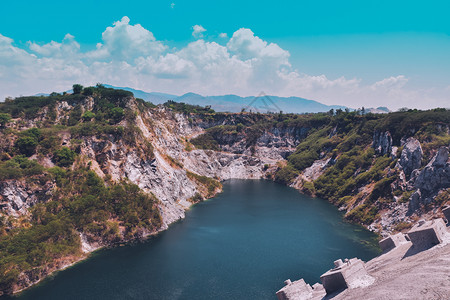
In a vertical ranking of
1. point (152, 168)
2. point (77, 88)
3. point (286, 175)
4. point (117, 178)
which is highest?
point (77, 88)

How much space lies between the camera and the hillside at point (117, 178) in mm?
61469

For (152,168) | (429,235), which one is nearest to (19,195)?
(152,168)

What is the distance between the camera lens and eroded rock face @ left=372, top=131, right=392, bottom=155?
364ft

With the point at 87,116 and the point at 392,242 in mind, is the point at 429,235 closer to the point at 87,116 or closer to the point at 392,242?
the point at 392,242

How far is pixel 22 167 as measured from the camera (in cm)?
6850

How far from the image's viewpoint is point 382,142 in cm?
11606

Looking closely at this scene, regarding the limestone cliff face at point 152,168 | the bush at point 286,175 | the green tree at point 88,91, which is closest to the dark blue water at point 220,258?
the limestone cliff face at point 152,168

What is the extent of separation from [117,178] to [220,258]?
40.9 m

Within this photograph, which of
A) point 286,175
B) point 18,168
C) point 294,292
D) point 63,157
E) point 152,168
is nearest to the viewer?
point 294,292

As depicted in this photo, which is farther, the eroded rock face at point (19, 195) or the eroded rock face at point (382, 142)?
the eroded rock face at point (382, 142)

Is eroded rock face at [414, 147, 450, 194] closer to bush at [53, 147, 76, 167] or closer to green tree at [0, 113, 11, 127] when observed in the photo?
bush at [53, 147, 76, 167]

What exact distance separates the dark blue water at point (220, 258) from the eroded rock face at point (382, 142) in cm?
3420

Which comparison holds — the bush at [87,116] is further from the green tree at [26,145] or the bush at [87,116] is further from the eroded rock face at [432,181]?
the eroded rock face at [432,181]

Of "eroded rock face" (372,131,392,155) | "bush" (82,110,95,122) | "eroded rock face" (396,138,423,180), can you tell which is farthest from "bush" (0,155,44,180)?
"eroded rock face" (372,131,392,155)
